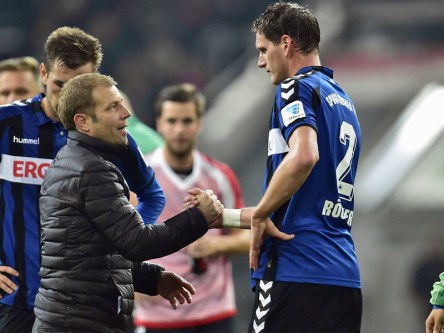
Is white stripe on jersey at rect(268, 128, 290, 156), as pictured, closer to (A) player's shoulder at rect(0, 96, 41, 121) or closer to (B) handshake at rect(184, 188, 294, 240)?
(B) handshake at rect(184, 188, 294, 240)

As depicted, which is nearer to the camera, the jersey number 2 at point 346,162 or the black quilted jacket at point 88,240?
the black quilted jacket at point 88,240

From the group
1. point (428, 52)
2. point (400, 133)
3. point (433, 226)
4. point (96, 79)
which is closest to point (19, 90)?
point (96, 79)

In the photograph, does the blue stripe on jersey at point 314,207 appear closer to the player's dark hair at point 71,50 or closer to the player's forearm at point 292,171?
the player's forearm at point 292,171

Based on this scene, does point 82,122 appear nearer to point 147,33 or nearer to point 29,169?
point 29,169

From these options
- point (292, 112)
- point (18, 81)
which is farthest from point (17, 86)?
point (292, 112)

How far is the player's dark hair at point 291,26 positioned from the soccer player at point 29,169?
817 millimetres

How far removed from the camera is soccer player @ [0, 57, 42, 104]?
6.90m

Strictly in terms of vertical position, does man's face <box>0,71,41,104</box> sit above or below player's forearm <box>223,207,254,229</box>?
above

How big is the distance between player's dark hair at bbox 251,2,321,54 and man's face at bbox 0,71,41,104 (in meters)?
2.46

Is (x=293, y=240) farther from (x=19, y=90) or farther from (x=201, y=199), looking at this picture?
(x=19, y=90)

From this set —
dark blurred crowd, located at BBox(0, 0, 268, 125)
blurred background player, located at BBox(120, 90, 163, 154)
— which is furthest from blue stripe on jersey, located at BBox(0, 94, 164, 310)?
dark blurred crowd, located at BBox(0, 0, 268, 125)

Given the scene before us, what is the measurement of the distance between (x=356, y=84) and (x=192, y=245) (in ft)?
21.3

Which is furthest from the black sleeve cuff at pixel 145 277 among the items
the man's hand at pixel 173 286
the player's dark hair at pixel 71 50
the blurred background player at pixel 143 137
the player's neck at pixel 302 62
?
the blurred background player at pixel 143 137

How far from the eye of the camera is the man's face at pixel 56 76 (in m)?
5.00
